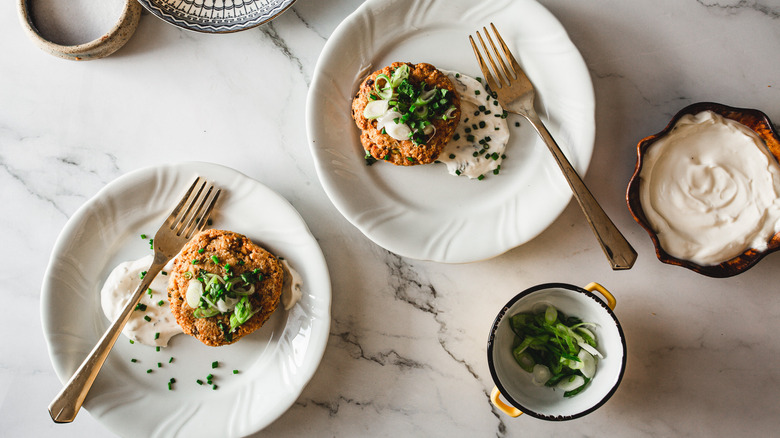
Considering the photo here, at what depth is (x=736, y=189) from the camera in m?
2.06

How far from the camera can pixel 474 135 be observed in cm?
212

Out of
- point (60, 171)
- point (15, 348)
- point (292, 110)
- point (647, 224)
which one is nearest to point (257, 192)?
point (292, 110)

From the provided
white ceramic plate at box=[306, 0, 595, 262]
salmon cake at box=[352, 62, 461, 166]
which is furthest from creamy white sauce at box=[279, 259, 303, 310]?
salmon cake at box=[352, 62, 461, 166]

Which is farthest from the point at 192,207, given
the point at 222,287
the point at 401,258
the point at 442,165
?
the point at 442,165

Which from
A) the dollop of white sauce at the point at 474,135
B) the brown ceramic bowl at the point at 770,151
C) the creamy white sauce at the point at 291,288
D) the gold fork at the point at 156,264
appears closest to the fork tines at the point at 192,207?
the gold fork at the point at 156,264

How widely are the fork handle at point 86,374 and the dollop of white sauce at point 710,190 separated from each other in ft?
6.82

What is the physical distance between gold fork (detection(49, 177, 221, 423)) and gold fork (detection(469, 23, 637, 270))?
1.22 meters

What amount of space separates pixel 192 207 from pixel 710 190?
2.09 metres

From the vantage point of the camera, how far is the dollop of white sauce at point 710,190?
2045mm

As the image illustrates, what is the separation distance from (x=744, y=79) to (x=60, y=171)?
2.99m

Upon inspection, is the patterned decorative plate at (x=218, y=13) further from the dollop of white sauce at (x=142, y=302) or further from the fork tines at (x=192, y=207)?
the dollop of white sauce at (x=142, y=302)

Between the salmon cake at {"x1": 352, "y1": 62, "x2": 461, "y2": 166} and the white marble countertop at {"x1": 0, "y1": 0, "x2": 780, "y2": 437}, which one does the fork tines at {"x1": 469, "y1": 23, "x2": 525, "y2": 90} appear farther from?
the white marble countertop at {"x1": 0, "y1": 0, "x2": 780, "y2": 437}

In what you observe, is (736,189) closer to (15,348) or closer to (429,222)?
(429,222)

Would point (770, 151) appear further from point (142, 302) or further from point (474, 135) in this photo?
point (142, 302)
